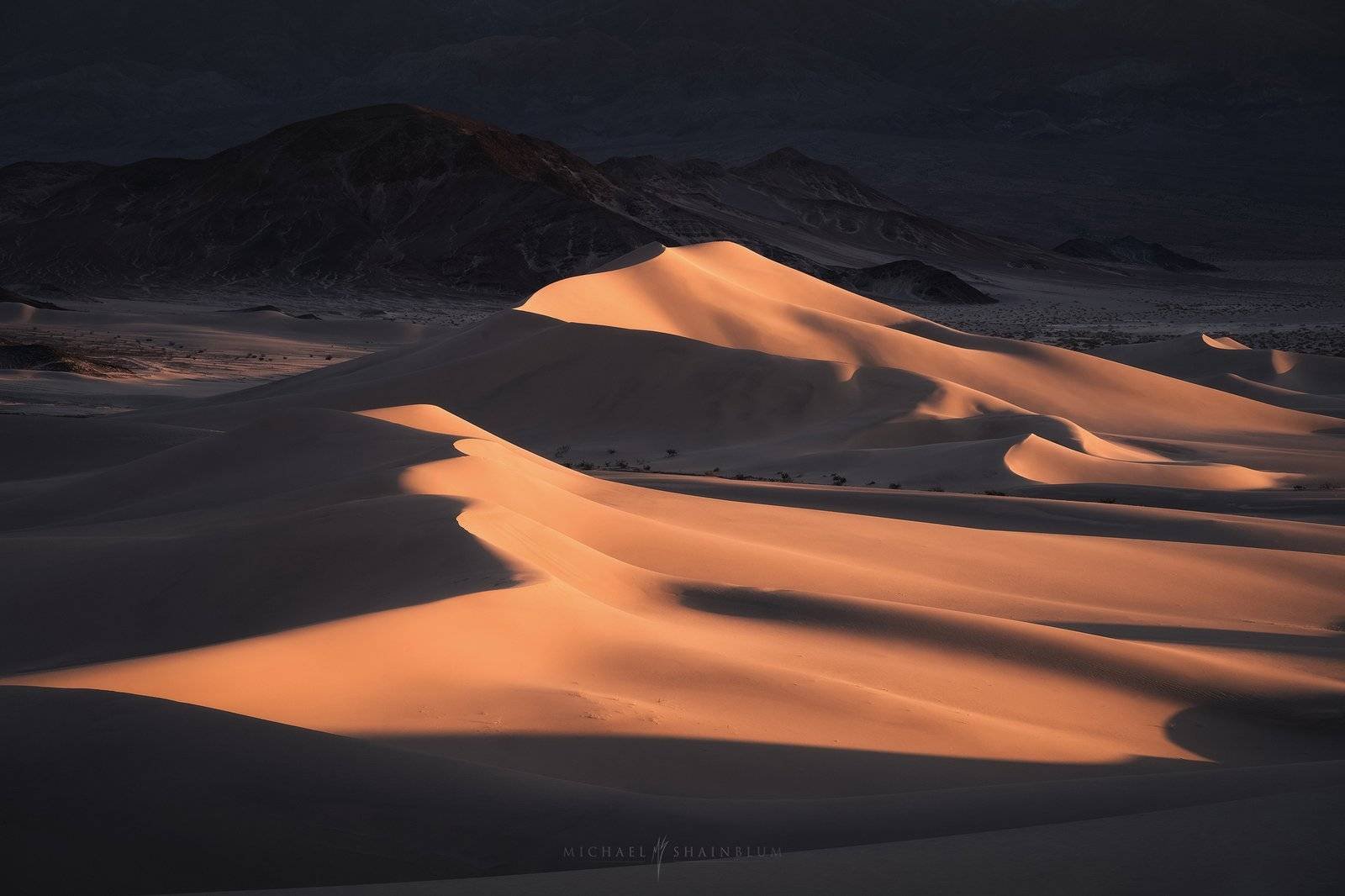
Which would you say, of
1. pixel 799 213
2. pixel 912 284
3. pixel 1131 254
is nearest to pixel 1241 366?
pixel 912 284

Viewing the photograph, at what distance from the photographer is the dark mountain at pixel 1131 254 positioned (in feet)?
283

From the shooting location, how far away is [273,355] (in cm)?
3597

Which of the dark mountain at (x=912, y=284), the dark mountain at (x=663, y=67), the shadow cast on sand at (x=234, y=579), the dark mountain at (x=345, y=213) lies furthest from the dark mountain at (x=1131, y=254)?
the shadow cast on sand at (x=234, y=579)

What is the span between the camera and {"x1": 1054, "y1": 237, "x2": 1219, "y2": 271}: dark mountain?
86.1 metres

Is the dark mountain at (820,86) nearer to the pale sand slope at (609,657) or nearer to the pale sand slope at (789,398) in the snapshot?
the pale sand slope at (789,398)

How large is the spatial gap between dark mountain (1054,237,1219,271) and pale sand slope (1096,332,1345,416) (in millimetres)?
56521

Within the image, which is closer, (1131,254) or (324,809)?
(324,809)

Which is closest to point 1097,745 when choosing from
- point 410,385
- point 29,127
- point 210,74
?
point 410,385

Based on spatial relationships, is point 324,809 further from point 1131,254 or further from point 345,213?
point 1131,254

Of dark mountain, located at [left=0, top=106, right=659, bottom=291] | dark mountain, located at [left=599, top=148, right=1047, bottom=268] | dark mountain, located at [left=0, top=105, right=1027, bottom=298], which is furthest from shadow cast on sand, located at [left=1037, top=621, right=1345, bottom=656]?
dark mountain, located at [left=599, top=148, right=1047, bottom=268]

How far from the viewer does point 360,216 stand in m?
64.4

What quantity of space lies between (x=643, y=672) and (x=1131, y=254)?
294 ft

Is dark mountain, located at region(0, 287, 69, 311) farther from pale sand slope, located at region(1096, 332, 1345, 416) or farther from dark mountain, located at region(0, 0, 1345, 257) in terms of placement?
dark mountain, located at region(0, 0, 1345, 257)

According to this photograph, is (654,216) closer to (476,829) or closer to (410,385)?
(410,385)
